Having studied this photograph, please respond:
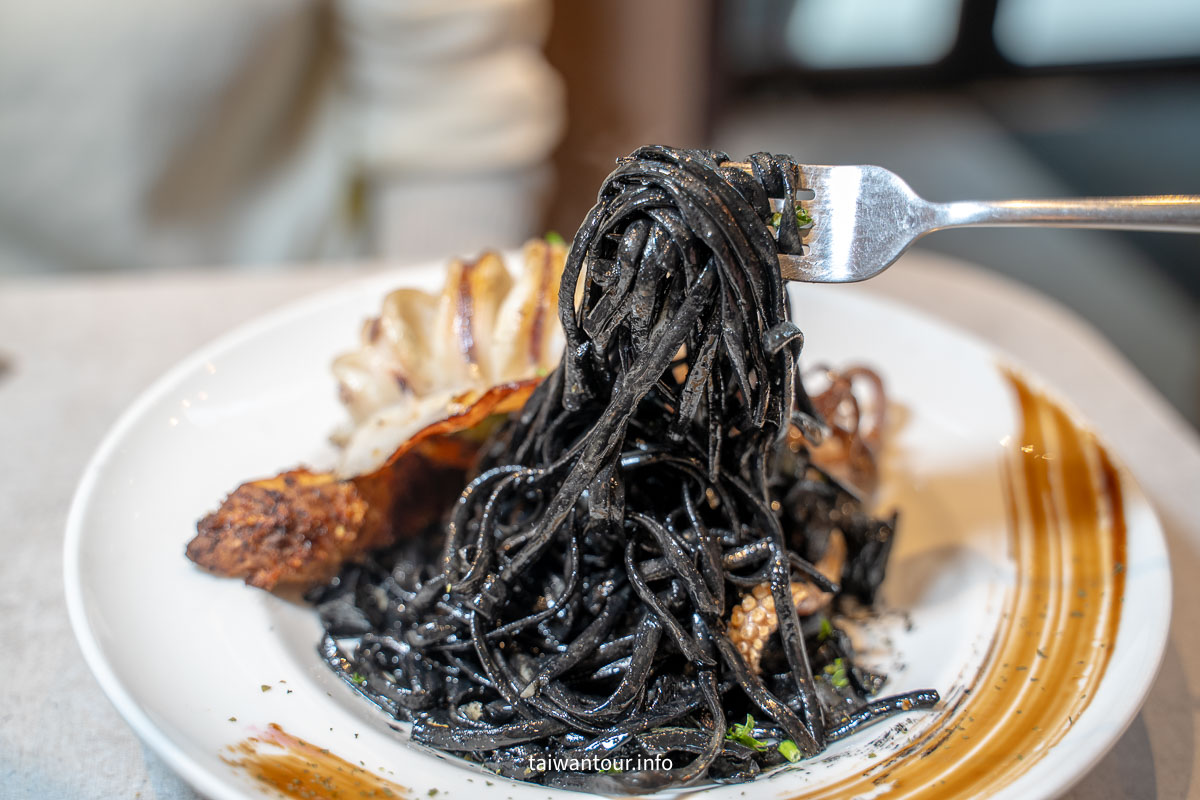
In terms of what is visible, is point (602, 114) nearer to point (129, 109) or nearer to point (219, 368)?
point (129, 109)

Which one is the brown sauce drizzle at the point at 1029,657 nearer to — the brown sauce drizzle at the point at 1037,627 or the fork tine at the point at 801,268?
the brown sauce drizzle at the point at 1037,627

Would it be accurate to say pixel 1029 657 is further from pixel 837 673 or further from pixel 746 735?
pixel 746 735

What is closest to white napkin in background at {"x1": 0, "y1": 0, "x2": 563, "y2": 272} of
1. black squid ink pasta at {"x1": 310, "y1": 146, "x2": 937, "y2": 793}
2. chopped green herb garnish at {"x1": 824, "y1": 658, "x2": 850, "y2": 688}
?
black squid ink pasta at {"x1": 310, "y1": 146, "x2": 937, "y2": 793}

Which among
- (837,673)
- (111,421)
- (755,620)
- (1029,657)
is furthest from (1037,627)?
(111,421)

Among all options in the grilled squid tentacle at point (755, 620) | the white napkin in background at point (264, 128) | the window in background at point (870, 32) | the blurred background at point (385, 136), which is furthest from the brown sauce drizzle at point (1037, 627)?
the window in background at point (870, 32)

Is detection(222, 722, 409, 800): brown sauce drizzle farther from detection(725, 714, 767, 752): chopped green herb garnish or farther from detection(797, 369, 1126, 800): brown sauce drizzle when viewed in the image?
detection(797, 369, 1126, 800): brown sauce drizzle

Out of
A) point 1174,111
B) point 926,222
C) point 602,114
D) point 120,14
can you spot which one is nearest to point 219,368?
point 926,222
